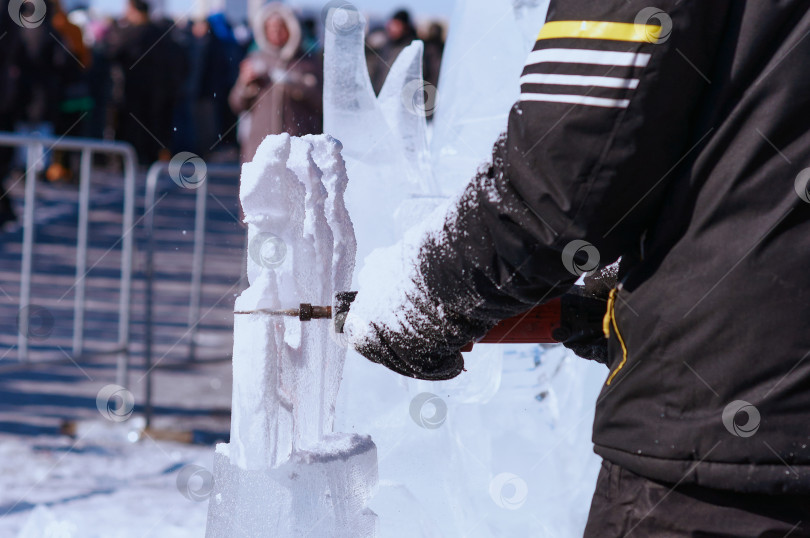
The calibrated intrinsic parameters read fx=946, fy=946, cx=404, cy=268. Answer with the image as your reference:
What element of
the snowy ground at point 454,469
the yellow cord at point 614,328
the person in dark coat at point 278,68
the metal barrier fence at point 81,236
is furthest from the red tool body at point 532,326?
the metal barrier fence at point 81,236

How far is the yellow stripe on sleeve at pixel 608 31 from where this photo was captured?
1106 mm

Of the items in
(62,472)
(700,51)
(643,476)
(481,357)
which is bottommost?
(62,472)

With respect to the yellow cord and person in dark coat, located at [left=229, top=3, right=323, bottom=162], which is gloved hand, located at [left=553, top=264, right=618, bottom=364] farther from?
person in dark coat, located at [left=229, top=3, right=323, bottom=162]

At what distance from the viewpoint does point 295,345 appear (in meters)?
1.73

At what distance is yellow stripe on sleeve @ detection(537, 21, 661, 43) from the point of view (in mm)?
1106

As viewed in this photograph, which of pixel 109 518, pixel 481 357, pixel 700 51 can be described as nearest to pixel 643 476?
pixel 700 51

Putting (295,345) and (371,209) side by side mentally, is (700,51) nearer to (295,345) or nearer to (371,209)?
(295,345)

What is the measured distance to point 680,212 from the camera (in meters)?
1.20

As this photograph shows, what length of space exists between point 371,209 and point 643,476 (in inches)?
52.0

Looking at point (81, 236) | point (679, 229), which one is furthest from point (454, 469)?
point (81, 236)

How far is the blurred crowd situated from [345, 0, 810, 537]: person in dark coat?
4.96 metres

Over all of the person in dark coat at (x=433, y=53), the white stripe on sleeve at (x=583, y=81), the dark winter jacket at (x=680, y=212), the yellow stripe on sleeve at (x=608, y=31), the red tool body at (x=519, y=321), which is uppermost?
the person in dark coat at (x=433, y=53)

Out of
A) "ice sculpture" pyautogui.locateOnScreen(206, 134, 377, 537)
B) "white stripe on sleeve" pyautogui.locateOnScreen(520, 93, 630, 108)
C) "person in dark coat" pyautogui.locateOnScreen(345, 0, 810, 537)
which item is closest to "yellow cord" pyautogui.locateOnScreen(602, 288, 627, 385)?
"person in dark coat" pyautogui.locateOnScreen(345, 0, 810, 537)

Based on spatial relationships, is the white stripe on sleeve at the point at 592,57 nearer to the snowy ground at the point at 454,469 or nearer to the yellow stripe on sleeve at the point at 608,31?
the yellow stripe on sleeve at the point at 608,31
